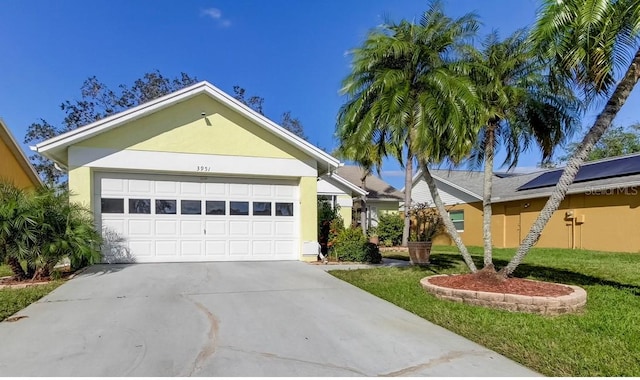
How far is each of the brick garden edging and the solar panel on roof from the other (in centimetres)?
1294

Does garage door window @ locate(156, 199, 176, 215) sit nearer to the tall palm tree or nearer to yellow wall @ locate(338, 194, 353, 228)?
the tall palm tree

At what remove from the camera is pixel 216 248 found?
1195 cm

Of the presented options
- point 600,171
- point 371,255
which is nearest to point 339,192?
point 371,255

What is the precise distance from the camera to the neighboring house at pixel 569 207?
631 inches

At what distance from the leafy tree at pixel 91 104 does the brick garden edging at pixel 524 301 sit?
30.7m

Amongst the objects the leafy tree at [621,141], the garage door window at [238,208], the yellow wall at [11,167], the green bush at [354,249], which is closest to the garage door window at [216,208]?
the garage door window at [238,208]

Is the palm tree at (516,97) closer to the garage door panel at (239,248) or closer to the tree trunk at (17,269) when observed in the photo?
the garage door panel at (239,248)

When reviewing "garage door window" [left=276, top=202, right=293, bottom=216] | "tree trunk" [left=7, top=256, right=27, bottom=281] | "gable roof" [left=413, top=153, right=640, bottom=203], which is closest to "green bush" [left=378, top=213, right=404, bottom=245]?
"gable roof" [left=413, top=153, right=640, bottom=203]

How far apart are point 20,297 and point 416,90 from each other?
8831 mm

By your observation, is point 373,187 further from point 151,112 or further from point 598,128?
point 598,128

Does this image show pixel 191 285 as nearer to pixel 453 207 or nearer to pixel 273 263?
pixel 273 263

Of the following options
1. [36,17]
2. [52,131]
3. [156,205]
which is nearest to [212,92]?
[156,205]

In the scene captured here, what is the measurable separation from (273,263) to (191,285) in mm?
3779

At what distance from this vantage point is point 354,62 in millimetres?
9000
